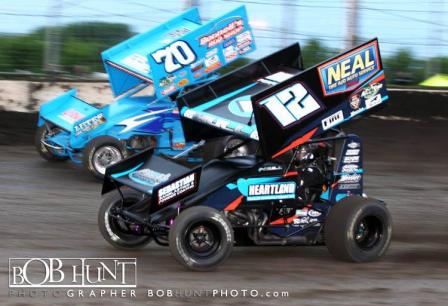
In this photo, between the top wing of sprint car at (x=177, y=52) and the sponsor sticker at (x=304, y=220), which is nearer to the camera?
the sponsor sticker at (x=304, y=220)

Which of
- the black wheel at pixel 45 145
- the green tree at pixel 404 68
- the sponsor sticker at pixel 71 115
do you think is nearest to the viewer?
the sponsor sticker at pixel 71 115

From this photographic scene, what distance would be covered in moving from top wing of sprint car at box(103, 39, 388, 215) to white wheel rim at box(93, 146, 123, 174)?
3555 millimetres

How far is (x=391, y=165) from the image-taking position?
41.3 ft

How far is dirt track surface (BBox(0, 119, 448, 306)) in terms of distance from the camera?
6.04 meters

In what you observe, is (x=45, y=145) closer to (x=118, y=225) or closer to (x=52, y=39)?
(x=52, y=39)

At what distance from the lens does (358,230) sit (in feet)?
22.6

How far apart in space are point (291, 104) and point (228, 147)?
1659 mm

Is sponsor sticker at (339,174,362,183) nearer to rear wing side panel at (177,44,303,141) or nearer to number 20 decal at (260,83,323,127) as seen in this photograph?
number 20 decal at (260,83,323,127)

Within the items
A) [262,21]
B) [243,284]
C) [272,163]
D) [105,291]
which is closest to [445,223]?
[272,163]

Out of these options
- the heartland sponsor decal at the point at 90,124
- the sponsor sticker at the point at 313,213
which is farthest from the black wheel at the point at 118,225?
the heartland sponsor decal at the point at 90,124

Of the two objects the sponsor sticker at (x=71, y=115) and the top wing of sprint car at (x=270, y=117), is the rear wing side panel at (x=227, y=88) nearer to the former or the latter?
the top wing of sprint car at (x=270, y=117)

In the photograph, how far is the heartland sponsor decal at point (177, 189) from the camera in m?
6.48

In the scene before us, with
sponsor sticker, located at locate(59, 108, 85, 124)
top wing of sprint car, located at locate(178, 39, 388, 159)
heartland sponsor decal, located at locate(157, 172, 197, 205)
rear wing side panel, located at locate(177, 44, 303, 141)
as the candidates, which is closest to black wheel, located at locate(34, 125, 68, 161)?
sponsor sticker, located at locate(59, 108, 85, 124)

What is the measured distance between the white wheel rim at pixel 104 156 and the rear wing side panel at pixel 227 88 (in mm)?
3185
